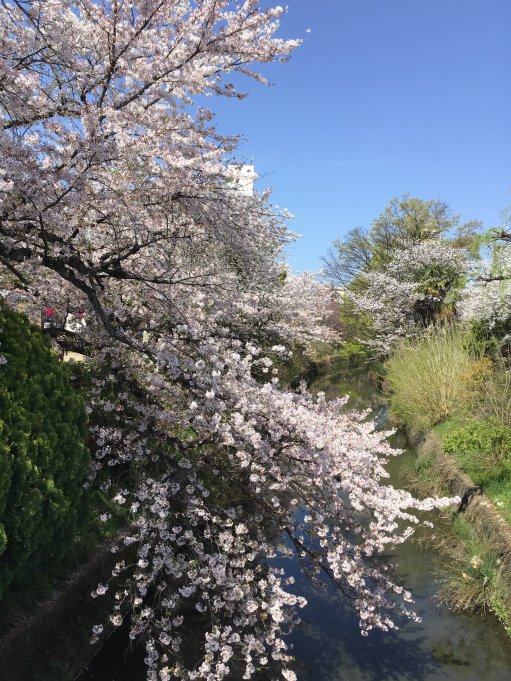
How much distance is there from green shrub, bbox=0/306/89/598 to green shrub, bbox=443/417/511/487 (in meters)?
5.41

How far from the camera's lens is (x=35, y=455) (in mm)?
3197

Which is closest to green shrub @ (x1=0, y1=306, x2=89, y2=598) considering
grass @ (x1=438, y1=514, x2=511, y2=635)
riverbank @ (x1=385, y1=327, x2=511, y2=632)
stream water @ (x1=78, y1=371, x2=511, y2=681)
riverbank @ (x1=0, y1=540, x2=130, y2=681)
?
riverbank @ (x1=0, y1=540, x2=130, y2=681)

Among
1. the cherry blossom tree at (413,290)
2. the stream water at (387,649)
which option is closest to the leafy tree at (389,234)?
the cherry blossom tree at (413,290)

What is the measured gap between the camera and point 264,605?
3.65 meters

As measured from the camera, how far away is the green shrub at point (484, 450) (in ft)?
22.4

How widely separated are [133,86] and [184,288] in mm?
2130

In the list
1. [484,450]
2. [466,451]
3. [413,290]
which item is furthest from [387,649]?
[413,290]

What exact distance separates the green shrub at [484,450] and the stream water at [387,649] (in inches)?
69.0

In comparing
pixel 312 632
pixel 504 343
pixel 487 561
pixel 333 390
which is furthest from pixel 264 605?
pixel 333 390

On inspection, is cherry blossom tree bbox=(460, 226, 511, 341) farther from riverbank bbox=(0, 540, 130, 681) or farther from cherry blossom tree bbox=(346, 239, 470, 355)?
riverbank bbox=(0, 540, 130, 681)

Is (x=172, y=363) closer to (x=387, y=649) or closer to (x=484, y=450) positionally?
(x=387, y=649)

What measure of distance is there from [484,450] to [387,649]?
3420 mm

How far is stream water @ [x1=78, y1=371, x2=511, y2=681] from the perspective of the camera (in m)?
4.38

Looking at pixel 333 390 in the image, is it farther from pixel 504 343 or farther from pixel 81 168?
pixel 81 168
